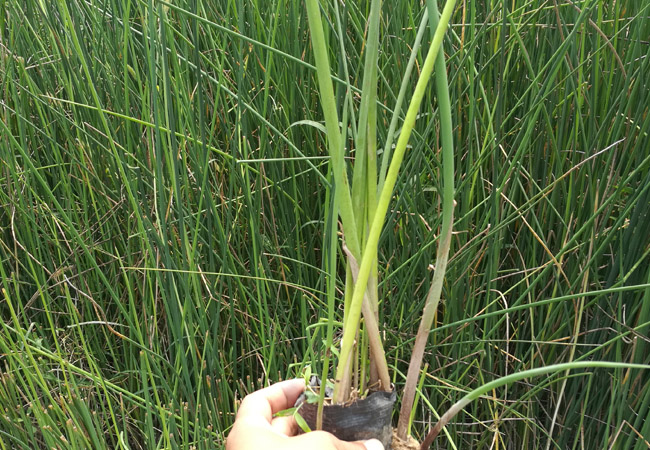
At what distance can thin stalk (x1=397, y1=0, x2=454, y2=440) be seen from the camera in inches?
19.6

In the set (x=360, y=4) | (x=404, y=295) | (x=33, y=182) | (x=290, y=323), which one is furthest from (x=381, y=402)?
(x=33, y=182)

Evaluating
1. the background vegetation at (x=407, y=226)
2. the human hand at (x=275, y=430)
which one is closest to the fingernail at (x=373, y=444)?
the human hand at (x=275, y=430)

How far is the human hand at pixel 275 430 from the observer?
50 centimetres

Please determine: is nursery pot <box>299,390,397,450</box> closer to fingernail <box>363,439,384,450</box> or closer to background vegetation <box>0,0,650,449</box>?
fingernail <box>363,439,384,450</box>

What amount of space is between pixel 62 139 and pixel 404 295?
39.1 inches

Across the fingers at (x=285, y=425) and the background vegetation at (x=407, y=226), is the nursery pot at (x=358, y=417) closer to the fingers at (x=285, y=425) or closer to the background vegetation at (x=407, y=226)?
the fingers at (x=285, y=425)

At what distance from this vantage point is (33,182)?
1.39 meters

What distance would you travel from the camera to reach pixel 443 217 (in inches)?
21.1

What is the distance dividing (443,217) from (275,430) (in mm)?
256

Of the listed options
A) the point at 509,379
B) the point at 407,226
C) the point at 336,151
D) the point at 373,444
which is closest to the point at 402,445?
the point at 373,444

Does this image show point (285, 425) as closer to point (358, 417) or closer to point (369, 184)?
point (358, 417)

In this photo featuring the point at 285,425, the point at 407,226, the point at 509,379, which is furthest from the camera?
the point at 407,226

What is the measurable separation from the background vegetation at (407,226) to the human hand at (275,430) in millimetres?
327

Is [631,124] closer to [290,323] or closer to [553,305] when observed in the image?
[553,305]
